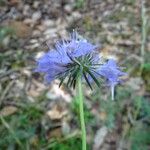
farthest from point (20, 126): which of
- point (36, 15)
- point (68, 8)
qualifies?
point (68, 8)

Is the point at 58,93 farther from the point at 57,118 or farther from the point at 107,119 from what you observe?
the point at 107,119

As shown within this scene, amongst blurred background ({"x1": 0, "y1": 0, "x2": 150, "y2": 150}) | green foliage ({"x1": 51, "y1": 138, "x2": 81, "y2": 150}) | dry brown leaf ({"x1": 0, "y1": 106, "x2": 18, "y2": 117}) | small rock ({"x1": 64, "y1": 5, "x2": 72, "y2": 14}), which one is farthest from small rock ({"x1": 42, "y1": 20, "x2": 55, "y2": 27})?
green foliage ({"x1": 51, "y1": 138, "x2": 81, "y2": 150})

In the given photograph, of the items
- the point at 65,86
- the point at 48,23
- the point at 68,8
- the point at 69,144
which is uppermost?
the point at 68,8

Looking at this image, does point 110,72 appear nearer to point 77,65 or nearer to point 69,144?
point 77,65

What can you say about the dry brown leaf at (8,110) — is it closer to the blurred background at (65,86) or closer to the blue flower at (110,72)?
the blurred background at (65,86)

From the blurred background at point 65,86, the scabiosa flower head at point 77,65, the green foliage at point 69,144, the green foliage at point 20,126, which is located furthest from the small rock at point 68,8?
the scabiosa flower head at point 77,65

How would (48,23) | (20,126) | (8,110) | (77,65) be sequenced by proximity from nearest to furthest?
(77,65) < (20,126) < (8,110) < (48,23)

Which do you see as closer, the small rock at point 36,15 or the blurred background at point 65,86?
the blurred background at point 65,86
